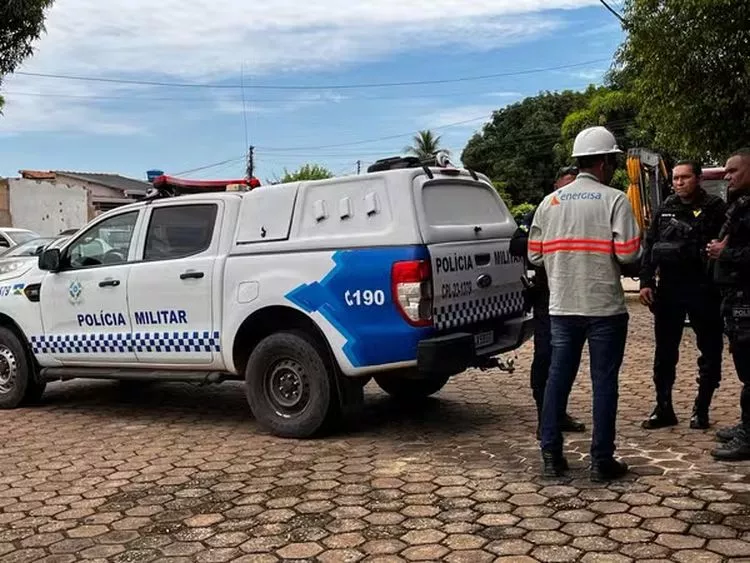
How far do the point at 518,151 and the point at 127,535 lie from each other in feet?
144

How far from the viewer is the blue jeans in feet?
14.2

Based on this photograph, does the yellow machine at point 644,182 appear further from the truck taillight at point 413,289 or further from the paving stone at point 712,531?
the paving stone at point 712,531

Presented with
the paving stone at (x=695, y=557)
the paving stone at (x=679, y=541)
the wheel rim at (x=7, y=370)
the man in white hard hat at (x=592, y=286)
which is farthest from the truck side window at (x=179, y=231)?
the paving stone at (x=695, y=557)

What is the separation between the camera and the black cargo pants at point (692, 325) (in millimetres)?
5180

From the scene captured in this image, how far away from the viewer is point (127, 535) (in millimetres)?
3891

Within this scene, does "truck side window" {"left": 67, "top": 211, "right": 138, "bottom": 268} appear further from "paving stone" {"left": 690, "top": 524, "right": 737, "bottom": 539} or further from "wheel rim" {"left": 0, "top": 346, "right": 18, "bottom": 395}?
"paving stone" {"left": 690, "top": 524, "right": 737, "bottom": 539}

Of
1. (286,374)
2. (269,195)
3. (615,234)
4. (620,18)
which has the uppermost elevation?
(620,18)

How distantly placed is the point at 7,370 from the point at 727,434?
227 inches

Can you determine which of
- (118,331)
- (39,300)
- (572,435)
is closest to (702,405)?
(572,435)

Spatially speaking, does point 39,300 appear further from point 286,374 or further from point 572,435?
point 572,435

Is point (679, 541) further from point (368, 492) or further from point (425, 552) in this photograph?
point (368, 492)

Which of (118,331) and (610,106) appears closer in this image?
(118,331)

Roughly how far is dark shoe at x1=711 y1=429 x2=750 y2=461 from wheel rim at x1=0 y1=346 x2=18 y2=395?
5.56m

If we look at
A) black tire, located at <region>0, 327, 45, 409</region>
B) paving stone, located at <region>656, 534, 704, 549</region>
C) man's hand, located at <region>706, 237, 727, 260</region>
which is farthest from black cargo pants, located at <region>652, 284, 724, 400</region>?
black tire, located at <region>0, 327, 45, 409</region>
